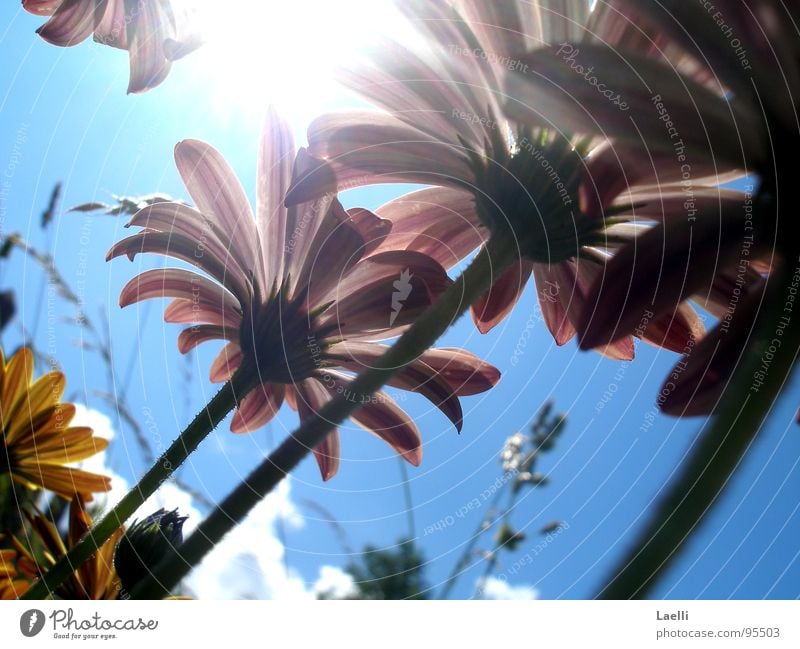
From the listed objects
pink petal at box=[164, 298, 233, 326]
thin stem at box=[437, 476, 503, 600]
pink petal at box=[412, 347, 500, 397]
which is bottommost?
thin stem at box=[437, 476, 503, 600]

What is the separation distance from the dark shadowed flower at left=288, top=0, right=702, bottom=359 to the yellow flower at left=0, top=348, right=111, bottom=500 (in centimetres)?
20

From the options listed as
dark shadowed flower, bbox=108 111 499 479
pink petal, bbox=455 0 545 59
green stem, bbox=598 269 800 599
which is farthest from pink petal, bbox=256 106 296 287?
green stem, bbox=598 269 800 599

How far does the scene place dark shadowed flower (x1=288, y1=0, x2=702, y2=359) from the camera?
0.89 feet

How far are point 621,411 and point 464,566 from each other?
11 cm

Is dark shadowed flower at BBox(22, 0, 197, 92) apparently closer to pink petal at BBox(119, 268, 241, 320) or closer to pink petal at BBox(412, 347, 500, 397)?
pink petal at BBox(119, 268, 241, 320)

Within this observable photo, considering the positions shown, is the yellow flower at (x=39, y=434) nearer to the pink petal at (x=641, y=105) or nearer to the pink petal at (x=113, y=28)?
the pink petal at (x=113, y=28)

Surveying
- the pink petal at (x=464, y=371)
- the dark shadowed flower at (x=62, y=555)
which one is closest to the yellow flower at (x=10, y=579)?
the dark shadowed flower at (x=62, y=555)


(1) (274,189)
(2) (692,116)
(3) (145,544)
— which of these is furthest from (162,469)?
(2) (692,116)

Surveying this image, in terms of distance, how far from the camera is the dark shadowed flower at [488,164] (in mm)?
272

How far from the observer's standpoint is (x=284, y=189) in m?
0.33

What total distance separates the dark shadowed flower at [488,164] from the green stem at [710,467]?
0.18 feet
